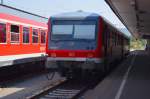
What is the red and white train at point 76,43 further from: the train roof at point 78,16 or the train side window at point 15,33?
the train side window at point 15,33

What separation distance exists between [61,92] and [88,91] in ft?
3.71

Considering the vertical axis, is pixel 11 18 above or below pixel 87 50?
above

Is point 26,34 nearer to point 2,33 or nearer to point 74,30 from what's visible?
point 2,33

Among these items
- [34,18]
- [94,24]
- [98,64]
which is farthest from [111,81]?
[34,18]

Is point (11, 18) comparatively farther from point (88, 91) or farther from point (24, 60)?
point (88, 91)

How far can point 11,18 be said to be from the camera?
17.0 metres

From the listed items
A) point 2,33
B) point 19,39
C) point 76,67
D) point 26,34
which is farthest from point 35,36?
point 76,67

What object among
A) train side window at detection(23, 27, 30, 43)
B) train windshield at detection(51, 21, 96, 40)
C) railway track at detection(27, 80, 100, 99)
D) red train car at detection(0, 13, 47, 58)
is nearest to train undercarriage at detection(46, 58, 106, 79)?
railway track at detection(27, 80, 100, 99)

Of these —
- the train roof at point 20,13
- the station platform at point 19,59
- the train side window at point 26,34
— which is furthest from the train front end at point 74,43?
the train side window at point 26,34

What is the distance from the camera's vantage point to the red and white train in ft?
51.5

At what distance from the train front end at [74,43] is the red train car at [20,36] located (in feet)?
5.54

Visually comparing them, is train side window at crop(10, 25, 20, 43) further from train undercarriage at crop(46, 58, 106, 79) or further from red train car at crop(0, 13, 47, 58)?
train undercarriage at crop(46, 58, 106, 79)

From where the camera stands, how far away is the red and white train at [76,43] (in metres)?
15.7

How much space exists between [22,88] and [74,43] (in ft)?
8.73
